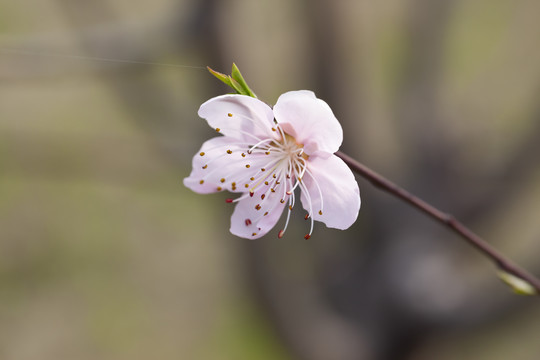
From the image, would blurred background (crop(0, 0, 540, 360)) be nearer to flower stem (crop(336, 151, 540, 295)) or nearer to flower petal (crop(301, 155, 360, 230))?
flower petal (crop(301, 155, 360, 230))

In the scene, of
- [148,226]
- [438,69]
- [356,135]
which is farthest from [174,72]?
[438,69]

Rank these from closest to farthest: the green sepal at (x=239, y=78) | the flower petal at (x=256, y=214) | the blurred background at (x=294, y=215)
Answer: the green sepal at (x=239, y=78) → the flower petal at (x=256, y=214) → the blurred background at (x=294, y=215)

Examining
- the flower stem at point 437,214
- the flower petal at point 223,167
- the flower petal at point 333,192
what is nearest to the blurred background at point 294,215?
the flower petal at point 223,167

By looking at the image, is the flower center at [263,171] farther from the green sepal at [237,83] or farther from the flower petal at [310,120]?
the green sepal at [237,83]

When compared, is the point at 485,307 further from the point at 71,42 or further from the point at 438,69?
the point at 71,42

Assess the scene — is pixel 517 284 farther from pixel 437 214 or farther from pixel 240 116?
pixel 240 116

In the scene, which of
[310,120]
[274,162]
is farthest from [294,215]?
[310,120]

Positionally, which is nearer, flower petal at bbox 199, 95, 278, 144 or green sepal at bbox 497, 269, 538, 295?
flower petal at bbox 199, 95, 278, 144

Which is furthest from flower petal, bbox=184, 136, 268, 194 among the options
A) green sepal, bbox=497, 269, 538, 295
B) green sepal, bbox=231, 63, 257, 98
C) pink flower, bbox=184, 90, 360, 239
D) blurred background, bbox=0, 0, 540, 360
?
blurred background, bbox=0, 0, 540, 360
